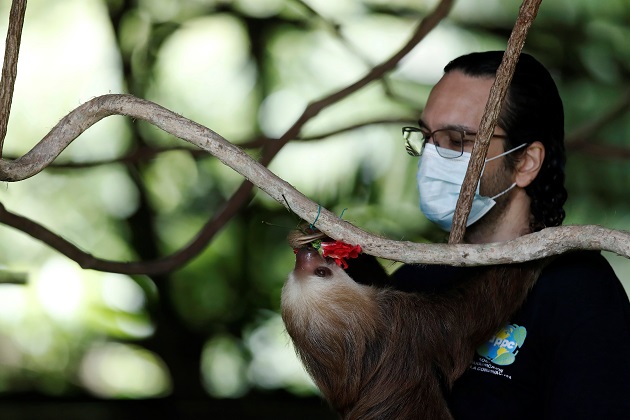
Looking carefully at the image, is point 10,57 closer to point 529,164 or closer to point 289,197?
point 289,197

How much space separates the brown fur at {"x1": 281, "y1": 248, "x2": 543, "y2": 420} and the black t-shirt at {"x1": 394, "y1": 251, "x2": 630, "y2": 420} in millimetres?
51

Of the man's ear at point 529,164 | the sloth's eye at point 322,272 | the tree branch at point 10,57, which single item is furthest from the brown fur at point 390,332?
the tree branch at point 10,57

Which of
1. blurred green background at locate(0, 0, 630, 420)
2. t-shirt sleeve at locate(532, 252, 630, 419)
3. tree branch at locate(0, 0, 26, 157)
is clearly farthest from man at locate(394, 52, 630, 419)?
blurred green background at locate(0, 0, 630, 420)

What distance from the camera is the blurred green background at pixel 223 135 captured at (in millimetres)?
3564

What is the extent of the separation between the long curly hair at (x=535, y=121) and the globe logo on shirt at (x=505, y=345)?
24 cm

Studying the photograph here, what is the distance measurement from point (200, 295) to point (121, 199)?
54 centimetres

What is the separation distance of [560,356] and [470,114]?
52 centimetres

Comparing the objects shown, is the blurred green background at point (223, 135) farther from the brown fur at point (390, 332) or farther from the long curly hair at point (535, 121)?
the brown fur at point (390, 332)

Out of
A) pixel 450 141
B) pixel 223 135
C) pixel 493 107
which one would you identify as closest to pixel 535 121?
pixel 450 141

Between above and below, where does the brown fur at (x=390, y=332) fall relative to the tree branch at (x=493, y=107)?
below

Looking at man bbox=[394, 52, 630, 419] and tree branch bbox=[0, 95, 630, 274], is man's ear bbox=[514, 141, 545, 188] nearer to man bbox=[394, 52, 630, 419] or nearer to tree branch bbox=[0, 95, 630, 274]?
man bbox=[394, 52, 630, 419]

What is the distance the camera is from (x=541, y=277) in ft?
5.57

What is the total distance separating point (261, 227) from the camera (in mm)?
3715

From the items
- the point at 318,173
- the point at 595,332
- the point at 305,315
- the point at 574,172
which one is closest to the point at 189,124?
the point at 305,315
